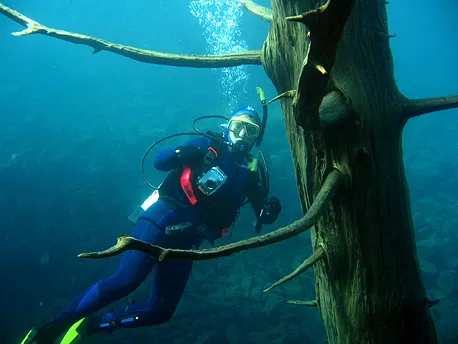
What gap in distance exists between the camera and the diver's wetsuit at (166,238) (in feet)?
13.7

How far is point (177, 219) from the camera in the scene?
433 centimetres

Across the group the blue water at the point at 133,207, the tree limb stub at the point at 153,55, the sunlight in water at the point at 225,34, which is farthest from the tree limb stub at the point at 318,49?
the sunlight in water at the point at 225,34

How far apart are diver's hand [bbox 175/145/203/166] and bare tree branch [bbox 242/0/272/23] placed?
216 cm

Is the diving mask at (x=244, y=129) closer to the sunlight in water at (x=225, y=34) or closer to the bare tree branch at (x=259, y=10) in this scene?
the bare tree branch at (x=259, y=10)

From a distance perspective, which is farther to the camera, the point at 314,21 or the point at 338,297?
the point at 338,297

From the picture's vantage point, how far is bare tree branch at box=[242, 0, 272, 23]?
203cm

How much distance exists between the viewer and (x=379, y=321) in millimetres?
1329

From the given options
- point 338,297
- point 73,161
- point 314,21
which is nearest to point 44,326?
point 338,297

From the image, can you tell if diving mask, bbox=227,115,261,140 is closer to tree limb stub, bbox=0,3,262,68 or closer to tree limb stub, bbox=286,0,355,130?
tree limb stub, bbox=0,3,262,68

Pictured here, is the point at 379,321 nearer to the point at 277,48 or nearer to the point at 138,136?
the point at 277,48

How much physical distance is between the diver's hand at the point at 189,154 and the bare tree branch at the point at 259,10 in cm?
216

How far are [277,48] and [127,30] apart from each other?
2751 inches

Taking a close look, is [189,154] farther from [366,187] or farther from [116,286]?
[366,187]

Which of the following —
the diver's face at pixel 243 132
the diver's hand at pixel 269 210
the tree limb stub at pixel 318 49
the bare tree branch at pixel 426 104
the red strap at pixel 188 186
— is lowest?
the tree limb stub at pixel 318 49
